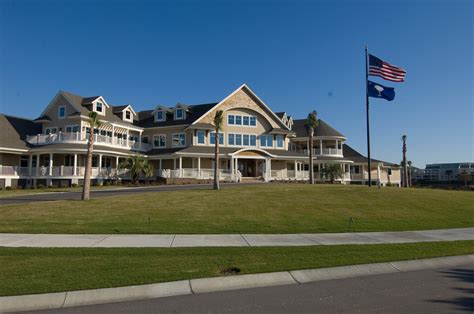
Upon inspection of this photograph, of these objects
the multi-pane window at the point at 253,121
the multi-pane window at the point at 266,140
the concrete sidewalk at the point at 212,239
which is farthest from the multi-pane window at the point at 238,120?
the concrete sidewalk at the point at 212,239

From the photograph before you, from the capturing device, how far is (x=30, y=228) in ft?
42.2

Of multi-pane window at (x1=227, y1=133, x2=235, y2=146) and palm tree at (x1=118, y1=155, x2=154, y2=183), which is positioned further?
multi-pane window at (x1=227, y1=133, x2=235, y2=146)

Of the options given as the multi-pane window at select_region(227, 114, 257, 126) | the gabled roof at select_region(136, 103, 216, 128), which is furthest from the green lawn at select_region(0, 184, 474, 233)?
the gabled roof at select_region(136, 103, 216, 128)

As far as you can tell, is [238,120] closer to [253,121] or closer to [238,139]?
[253,121]

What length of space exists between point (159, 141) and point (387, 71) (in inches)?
1145

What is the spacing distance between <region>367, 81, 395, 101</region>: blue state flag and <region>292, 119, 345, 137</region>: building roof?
86.1 ft

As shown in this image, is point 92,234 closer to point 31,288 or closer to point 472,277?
point 31,288

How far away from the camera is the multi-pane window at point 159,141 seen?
46.2 meters

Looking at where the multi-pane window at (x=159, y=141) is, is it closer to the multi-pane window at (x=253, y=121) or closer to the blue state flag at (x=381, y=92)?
the multi-pane window at (x=253, y=121)

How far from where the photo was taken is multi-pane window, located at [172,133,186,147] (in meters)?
44.8

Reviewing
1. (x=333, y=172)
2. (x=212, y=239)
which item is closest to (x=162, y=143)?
(x=333, y=172)

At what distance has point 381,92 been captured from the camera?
2578 cm

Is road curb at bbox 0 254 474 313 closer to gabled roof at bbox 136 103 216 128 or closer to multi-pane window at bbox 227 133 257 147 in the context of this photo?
multi-pane window at bbox 227 133 257 147

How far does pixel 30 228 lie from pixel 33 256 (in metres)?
4.52
